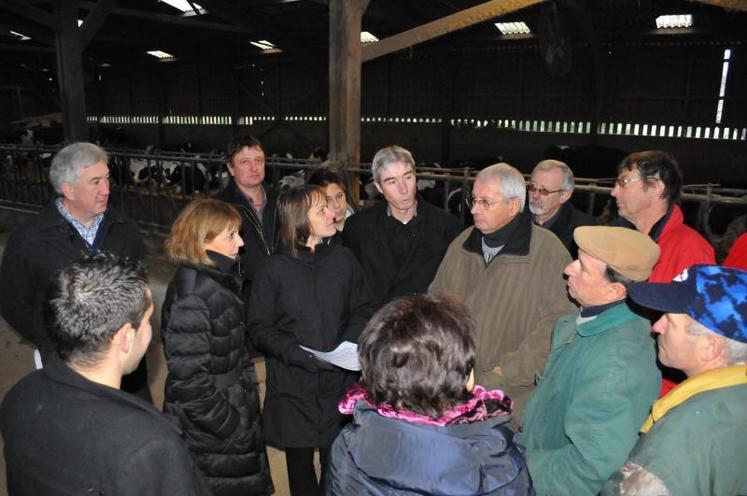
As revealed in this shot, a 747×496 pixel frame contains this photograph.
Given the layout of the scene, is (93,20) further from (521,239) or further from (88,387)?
(88,387)

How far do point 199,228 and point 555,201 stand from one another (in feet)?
7.37

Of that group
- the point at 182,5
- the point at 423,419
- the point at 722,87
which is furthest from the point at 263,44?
the point at 423,419

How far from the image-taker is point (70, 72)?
7.93m

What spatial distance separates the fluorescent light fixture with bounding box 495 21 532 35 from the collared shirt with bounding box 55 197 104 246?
12.4 metres

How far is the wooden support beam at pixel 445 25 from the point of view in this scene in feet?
17.9

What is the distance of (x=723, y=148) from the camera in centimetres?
1206

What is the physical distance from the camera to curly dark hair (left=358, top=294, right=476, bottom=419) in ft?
4.18

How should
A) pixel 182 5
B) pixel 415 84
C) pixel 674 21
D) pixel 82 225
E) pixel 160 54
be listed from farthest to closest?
pixel 160 54 < pixel 415 84 < pixel 182 5 < pixel 674 21 < pixel 82 225

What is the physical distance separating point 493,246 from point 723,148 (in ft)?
39.4

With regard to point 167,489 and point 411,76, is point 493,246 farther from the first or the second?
point 411,76

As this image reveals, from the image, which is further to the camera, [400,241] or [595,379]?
[400,241]

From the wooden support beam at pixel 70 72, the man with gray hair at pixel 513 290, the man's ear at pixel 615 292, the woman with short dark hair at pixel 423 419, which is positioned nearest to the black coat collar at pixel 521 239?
the man with gray hair at pixel 513 290

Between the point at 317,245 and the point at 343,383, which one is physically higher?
the point at 317,245

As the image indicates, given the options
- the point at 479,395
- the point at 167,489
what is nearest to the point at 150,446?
the point at 167,489
